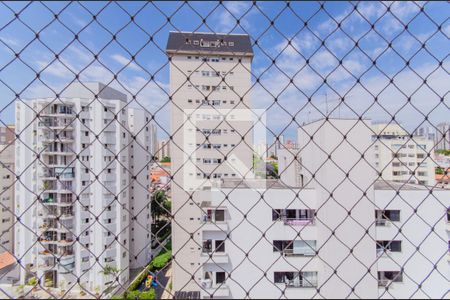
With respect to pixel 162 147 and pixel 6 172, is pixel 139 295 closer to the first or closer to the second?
pixel 162 147

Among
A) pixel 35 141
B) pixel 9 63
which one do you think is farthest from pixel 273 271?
pixel 9 63

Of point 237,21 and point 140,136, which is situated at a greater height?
point 237,21

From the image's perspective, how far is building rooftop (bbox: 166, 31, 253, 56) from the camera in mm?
897

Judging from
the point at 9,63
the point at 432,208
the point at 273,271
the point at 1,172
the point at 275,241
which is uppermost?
the point at 9,63

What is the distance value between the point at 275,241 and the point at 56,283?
2066 millimetres

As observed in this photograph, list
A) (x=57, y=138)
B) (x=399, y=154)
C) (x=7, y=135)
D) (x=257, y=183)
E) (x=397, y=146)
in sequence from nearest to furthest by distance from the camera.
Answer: (x=7, y=135) < (x=57, y=138) < (x=399, y=154) < (x=257, y=183) < (x=397, y=146)

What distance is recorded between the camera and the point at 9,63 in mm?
792

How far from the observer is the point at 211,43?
0.98m

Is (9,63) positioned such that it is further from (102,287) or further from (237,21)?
(102,287)

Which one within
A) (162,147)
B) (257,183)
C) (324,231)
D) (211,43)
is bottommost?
(324,231)

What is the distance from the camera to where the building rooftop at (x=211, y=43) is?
2.94 ft

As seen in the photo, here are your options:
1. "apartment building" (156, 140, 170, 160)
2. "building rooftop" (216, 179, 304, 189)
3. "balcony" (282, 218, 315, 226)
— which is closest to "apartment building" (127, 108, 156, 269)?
"apartment building" (156, 140, 170, 160)

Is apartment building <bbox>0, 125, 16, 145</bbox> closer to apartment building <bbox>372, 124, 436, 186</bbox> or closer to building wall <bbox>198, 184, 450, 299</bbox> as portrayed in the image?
building wall <bbox>198, 184, 450, 299</bbox>

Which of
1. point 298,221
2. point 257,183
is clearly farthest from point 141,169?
point 298,221
